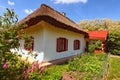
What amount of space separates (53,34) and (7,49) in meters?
8.43

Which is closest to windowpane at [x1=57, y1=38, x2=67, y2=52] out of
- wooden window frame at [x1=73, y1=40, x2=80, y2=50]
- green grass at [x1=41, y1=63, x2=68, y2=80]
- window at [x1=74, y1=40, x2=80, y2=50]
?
wooden window frame at [x1=73, y1=40, x2=80, y2=50]

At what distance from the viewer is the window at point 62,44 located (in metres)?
14.2

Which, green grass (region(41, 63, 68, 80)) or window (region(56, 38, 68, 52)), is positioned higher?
window (region(56, 38, 68, 52))

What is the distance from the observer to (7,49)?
16.0 feet

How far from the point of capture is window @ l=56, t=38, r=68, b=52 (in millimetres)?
14177

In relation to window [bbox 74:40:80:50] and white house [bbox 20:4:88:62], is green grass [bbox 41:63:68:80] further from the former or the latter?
window [bbox 74:40:80:50]

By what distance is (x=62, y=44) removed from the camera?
15258mm

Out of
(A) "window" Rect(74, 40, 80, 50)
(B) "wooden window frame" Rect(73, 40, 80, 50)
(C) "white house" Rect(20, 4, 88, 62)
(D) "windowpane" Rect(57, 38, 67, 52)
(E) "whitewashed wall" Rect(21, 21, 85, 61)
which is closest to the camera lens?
(C) "white house" Rect(20, 4, 88, 62)

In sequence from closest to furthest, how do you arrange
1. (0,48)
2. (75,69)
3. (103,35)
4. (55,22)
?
(0,48) < (75,69) < (55,22) < (103,35)

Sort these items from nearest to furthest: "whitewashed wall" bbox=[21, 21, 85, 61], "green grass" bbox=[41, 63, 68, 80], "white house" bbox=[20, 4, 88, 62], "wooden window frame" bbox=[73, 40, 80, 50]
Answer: "green grass" bbox=[41, 63, 68, 80] < "white house" bbox=[20, 4, 88, 62] < "whitewashed wall" bbox=[21, 21, 85, 61] < "wooden window frame" bbox=[73, 40, 80, 50]

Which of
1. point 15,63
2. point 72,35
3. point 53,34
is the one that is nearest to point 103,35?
point 72,35

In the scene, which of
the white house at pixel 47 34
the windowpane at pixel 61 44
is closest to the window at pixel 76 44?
the white house at pixel 47 34

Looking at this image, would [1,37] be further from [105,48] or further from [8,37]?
[105,48]

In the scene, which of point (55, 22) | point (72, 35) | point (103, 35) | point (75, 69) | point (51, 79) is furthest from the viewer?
point (103, 35)
